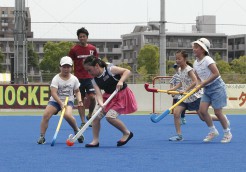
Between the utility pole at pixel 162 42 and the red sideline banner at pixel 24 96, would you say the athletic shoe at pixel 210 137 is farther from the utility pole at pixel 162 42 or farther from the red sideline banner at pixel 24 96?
the utility pole at pixel 162 42

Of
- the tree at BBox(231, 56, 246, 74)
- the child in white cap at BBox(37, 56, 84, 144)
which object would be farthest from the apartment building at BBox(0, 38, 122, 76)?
the child in white cap at BBox(37, 56, 84, 144)

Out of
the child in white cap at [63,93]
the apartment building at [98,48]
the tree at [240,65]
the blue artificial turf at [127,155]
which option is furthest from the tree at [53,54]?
the child in white cap at [63,93]

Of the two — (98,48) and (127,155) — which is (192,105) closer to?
(127,155)

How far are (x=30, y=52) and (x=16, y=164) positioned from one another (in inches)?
3345

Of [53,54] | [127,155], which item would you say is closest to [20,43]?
[127,155]

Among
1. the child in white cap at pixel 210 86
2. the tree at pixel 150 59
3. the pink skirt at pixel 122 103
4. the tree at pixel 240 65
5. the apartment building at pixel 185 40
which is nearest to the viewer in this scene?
the pink skirt at pixel 122 103

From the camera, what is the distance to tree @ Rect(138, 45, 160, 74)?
85875 mm

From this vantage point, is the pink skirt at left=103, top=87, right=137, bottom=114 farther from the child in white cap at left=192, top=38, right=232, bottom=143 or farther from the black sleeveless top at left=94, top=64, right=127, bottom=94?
the child in white cap at left=192, top=38, right=232, bottom=143

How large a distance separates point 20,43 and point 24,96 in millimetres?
3426

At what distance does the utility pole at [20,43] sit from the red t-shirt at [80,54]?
43.9 ft

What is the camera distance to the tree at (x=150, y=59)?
85875 millimetres

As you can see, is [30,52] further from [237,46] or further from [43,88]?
[43,88]

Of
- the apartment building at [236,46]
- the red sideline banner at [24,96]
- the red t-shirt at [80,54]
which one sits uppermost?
the apartment building at [236,46]

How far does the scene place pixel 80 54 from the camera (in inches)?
535
